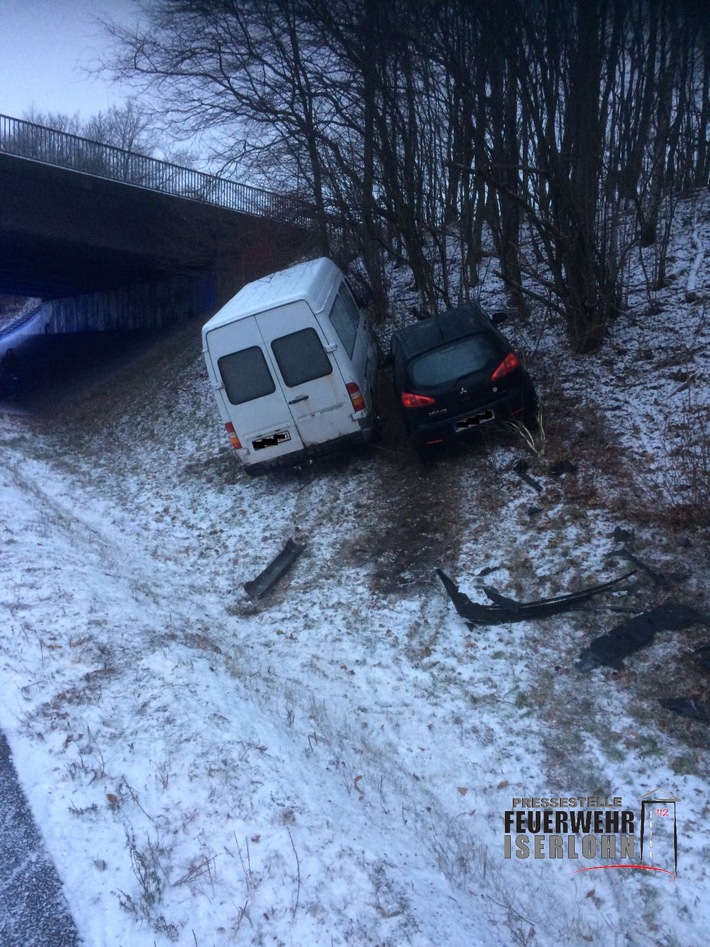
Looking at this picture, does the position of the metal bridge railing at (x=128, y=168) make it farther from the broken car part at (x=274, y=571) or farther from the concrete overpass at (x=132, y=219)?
the broken car part at (x=274, y=571)

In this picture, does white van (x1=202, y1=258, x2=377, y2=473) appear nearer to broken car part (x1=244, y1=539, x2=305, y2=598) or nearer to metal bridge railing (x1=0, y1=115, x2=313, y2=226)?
broken car part (x1=244, y1=539, x2=305, y2=598)

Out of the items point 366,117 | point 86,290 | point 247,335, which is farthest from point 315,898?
point 86,290

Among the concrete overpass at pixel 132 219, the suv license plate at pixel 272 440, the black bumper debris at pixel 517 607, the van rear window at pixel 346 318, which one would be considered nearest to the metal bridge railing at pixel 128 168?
the concrete overpass at pixel 132 219

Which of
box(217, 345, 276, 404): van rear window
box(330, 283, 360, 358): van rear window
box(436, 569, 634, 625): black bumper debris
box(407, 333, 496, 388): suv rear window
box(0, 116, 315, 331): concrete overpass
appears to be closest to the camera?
box(436, 569, 634, 625): black bumper debris

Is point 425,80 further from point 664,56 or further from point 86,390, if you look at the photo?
point 86,390

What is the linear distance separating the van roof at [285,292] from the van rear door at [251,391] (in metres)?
0.20

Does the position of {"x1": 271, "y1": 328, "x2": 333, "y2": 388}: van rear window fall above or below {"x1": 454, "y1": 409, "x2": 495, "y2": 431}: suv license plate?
above

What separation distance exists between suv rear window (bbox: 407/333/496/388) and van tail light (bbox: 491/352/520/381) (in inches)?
6.5

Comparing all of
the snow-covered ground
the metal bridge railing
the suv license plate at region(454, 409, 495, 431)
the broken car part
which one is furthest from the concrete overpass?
the broken car part

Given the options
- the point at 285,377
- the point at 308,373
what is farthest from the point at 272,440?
the point at 308,373

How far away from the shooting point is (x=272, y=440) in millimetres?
10352

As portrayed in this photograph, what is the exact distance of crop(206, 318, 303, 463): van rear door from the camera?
10.0 meters

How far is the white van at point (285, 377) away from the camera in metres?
9.94

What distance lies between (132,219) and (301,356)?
13840mm
